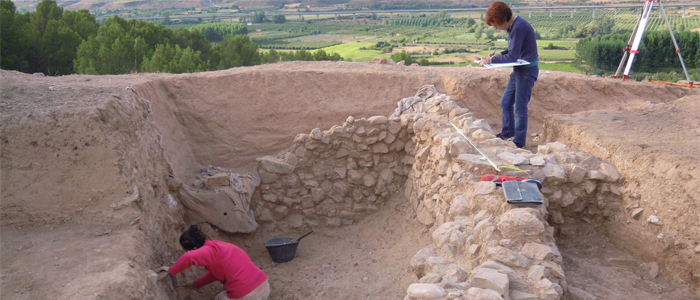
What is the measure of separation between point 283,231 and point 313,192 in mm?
734

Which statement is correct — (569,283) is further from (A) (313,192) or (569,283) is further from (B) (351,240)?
(A) (313,192)

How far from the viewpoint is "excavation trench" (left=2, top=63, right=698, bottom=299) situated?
3.90 m

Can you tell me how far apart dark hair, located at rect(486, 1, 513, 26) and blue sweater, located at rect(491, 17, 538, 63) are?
0.15 meters

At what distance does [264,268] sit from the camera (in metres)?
5.84

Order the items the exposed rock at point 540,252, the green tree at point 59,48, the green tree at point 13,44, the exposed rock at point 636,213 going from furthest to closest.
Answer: the green tree at point 59,48 < the green tree at point 13,44 < the exposed rock at point 636,213 < the exposed rock at point 540,252

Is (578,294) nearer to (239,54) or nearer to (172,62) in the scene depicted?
(172,62)

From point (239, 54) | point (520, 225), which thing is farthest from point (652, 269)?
point (239, 54)

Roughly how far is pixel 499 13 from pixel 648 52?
12.5 m

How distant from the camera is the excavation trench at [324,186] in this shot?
3898mm

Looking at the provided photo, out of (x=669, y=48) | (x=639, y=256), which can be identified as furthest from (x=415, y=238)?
(x=669, y=48)

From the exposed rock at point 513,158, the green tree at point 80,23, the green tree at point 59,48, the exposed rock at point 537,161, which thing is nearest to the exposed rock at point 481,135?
the exposed rock at point 513,158

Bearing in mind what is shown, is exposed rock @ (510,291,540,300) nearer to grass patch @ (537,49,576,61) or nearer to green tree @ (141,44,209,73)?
green tree @ (141,44,209,73)

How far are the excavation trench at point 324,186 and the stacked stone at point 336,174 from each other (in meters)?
0.02

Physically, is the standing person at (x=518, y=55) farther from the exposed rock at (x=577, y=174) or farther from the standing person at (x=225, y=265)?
the standing person at (x=225, y=265)
